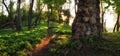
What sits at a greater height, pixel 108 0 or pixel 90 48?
pixel 108 0

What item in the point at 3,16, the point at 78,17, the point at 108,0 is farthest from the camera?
the point at 3,16

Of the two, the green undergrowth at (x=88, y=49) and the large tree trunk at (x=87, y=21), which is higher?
the large tree trunk at (x=87, y=21)

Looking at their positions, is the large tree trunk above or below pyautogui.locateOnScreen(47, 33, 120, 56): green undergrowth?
above

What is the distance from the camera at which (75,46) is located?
13383 mm

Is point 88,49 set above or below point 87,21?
below

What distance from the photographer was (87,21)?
14242 mm

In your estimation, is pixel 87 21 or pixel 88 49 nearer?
pixel 88 49

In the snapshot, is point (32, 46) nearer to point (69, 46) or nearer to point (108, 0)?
point (69, 46)

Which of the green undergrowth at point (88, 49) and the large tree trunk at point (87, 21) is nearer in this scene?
the green undergrowth at point (88, 49)

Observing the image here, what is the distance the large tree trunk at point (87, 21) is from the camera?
1415cm

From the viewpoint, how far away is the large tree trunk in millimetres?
14148

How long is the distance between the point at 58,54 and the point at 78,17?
2779 millimetres

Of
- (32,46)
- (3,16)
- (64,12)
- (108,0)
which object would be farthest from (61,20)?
(108,0)

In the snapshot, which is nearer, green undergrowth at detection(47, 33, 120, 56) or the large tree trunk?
green undergrowth at detection(47, 33, 120, 56)
